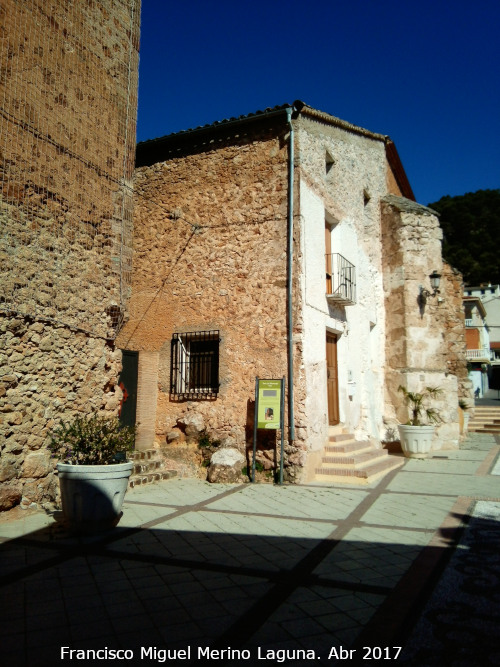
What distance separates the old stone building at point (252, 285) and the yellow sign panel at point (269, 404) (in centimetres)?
27

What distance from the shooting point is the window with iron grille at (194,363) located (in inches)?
363

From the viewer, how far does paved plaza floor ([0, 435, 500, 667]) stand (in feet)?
A: 8.84

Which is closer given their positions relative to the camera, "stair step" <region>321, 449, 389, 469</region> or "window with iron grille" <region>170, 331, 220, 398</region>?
"stair step" <region>321, 449, 389, 469</region>

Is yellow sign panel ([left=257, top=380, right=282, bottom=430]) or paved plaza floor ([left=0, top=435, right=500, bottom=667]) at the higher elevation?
yellow sign panel ([left=257, top=380, right=282, bottom=430])

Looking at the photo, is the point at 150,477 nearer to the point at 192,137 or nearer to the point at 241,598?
the point at 241,598

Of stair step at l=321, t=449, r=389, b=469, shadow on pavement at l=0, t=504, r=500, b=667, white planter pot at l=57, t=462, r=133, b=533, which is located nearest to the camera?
shadow on pavement at l=0, t=504, r=500, b=667

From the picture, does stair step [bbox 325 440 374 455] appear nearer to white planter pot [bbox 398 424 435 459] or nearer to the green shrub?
white planter pot [bbox 398 424 435 459]

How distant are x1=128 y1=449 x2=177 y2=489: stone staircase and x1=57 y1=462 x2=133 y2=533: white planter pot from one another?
2.47 m

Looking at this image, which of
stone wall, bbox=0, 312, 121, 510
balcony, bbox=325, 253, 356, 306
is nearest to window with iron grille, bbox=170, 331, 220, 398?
balcony, bbox=325, 253, 356, 306

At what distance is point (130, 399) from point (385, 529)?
18.2 ft

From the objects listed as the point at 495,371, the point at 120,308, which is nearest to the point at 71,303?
the point at 120,308

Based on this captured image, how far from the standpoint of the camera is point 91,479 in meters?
4.82

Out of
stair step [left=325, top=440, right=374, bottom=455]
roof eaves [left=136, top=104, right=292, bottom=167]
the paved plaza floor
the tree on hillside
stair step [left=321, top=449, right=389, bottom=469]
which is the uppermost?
the tree on hillside

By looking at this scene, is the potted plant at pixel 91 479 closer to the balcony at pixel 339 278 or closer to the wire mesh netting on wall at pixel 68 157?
the wire mesh netting on wall at pixel 68 157
